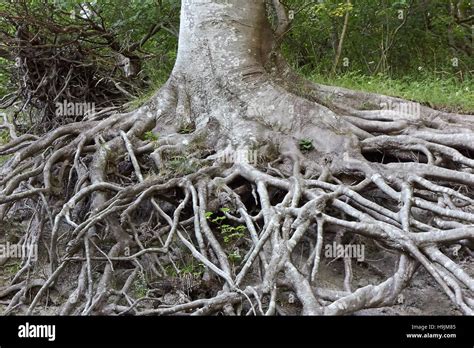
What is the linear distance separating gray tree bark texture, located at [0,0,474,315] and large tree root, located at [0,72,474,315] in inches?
0.5

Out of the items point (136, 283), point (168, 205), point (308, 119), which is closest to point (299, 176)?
point (308, 119)

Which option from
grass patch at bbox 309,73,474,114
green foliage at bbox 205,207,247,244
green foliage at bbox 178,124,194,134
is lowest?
green foliage at bbox 205,207,247,244

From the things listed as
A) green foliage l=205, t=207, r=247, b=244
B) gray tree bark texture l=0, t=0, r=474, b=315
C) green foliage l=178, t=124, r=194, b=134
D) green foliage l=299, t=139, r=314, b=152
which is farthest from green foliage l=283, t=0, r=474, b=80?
green foliage l=205, t=207, r=247, b=244

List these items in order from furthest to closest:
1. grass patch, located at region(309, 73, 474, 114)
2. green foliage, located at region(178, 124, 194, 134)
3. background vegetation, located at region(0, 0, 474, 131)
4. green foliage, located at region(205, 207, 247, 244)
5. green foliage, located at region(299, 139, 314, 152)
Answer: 1. background vegetation, located at region(0, 0, 474, 131)
2. grass patch, located at region(309, 73, 474, 114)
3. green foliage, located at region(178, 124, 194, 134)
4. green foliage, located at region(299, 139, 314, 152)
5. green foliage, located at region(205, 207, 247, 244)

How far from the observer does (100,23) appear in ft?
25.7

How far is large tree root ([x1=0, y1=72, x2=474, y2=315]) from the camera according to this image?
3.86 m

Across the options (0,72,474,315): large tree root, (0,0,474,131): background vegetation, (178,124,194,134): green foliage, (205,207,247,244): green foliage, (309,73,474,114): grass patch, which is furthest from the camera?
(0,0,474,131): background vegetation

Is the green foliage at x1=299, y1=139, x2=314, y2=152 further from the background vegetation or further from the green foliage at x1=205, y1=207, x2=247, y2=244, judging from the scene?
the background vegetation

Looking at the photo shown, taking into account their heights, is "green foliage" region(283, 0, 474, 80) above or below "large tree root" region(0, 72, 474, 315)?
above

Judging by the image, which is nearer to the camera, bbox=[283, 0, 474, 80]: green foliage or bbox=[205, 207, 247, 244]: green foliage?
bbox=[205, 207, 247, 244]: green foliage

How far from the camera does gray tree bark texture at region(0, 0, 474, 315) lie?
3902 mm

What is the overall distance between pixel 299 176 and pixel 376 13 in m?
5.73

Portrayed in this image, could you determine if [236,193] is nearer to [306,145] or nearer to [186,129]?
[306,145]

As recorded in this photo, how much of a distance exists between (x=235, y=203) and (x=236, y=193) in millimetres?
184
